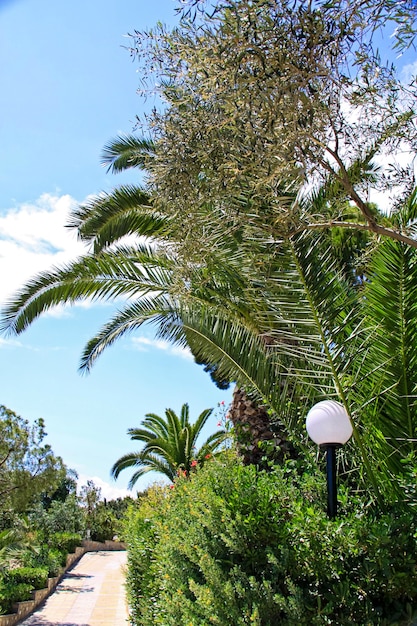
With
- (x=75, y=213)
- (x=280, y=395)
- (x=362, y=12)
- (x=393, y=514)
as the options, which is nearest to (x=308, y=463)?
(x=280, y=395)

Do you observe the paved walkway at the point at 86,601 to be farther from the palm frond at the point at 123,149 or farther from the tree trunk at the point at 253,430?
the palm frond at the point at 123,149

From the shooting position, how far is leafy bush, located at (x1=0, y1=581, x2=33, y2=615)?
10.8 meters

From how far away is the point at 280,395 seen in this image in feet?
21.5

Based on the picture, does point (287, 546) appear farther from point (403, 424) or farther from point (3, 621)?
point (3, 621)

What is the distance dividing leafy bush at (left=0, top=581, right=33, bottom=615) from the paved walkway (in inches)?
16.0

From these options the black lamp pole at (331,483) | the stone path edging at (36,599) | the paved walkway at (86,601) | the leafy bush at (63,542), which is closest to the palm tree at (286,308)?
the black lamp pole at (331,483)

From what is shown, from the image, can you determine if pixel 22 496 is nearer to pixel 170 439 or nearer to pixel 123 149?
pixel 170 439

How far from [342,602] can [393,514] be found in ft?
2.21

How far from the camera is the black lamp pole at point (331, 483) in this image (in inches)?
167

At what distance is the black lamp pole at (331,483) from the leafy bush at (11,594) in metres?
8.51

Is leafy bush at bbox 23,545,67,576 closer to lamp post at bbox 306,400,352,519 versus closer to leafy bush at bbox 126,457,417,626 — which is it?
leafy bush at bbox 126,457,417,626

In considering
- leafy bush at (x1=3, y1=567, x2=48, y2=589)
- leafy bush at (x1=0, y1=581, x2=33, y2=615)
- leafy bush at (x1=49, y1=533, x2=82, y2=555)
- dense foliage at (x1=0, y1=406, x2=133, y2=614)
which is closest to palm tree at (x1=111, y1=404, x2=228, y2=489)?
leafy bush at (x1=49, y1=533, x2=82, y2=555)

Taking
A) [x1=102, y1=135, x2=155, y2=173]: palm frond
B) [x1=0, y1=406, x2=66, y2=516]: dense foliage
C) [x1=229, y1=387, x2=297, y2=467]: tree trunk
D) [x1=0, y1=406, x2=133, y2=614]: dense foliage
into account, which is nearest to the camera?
[x1=229, y1=387, x2=297, y2=467]: tree trunk

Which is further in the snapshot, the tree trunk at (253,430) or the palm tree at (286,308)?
the tree trunk at (253,430)
